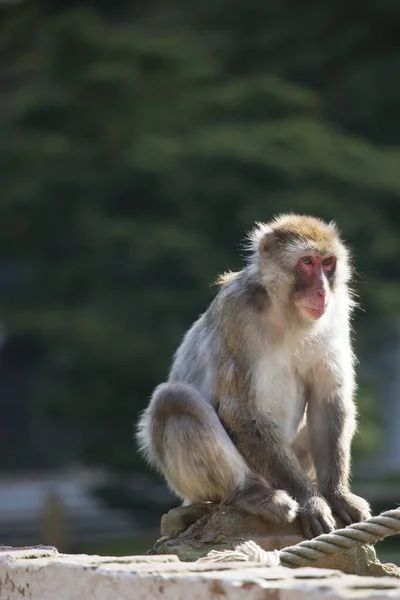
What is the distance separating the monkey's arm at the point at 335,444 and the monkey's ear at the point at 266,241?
0.69 meters

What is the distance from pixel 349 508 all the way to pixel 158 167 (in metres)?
7.57

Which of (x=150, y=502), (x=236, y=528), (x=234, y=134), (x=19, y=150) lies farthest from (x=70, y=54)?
(x=236, y=528)

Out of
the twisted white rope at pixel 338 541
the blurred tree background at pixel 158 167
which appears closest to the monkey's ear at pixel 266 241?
the twisted white rope at pixel 338 541

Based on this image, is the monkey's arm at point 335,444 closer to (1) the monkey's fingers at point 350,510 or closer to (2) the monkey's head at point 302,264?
(1) the monkey's fingers at point 350,510

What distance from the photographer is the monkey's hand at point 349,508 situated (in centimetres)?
575

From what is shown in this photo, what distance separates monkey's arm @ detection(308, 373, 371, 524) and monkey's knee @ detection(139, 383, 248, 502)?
0.40 metres

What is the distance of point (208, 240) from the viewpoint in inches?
493

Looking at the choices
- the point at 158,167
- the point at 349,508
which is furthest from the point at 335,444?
the point at 158,167

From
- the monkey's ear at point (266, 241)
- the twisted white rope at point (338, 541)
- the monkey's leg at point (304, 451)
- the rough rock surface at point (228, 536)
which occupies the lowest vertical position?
the twisted white rope at point (338, 541)

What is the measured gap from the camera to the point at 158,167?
12.9 m

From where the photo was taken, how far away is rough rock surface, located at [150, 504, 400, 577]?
5246 millimetres

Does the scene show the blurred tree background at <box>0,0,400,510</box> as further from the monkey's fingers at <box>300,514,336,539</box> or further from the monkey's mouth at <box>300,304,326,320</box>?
the monkey's fingers at <box>300,514,336,539</box>

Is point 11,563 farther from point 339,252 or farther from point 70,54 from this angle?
point 70,54

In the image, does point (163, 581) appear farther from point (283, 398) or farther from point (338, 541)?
point (283, 398)
